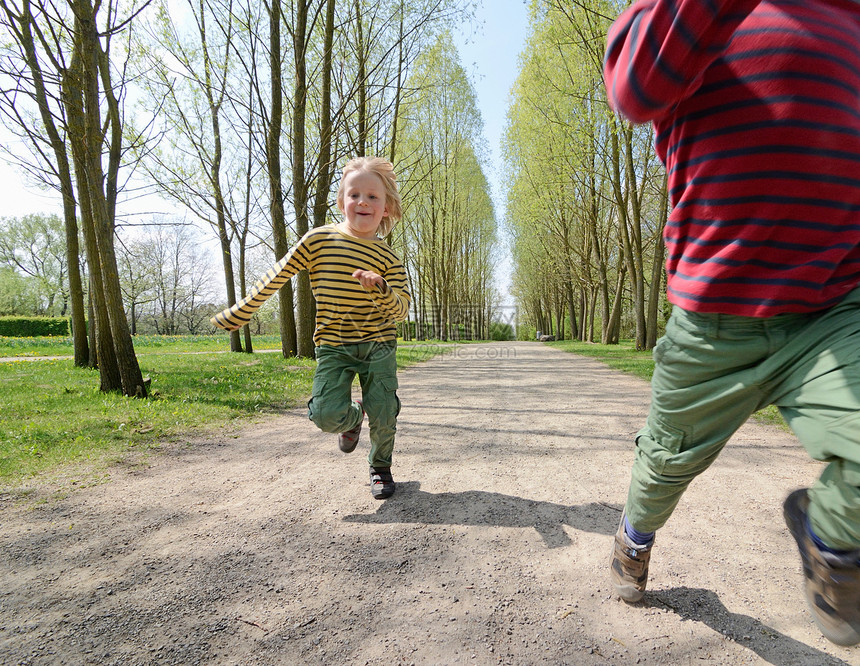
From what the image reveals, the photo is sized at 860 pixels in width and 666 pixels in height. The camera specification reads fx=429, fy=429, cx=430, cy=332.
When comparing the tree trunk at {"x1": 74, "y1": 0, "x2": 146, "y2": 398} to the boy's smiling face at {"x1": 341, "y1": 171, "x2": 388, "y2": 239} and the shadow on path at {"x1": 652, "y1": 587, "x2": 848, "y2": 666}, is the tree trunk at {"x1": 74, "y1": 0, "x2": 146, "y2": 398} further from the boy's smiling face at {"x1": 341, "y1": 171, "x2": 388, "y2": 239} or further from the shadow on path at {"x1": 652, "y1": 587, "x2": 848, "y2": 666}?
the shadow on path at {"x1": 652, "y1": 587, "x2": 848, "y2": 666}

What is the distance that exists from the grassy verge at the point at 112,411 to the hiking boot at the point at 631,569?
10.9 ft

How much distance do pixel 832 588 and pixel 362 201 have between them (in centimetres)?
249

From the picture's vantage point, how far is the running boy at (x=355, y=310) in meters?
2.55

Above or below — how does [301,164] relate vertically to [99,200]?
above

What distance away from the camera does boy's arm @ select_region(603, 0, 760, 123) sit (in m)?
1.07

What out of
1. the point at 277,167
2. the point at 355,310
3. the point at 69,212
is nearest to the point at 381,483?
the point at 355,310

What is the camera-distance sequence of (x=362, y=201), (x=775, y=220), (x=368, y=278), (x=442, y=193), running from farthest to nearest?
(x=442, y=193) → (x=362, y=201) → (x=368, y=278) → (x=775, y=220)

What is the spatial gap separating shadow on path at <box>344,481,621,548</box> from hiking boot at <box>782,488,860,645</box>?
99cm

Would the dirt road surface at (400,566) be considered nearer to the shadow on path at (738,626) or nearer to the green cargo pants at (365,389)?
the shadow on path at (738,626)

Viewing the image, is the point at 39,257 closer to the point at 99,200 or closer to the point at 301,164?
the point at 301,164

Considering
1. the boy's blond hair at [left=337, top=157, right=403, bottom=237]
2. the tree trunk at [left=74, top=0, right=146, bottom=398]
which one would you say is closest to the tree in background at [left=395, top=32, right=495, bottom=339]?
the tree trunk at [left=74, top=0, right=146, bottom=398]

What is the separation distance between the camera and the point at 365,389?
8.59 ft

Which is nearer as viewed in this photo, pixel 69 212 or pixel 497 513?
pixel 497 513

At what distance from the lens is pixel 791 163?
114 centimetres
